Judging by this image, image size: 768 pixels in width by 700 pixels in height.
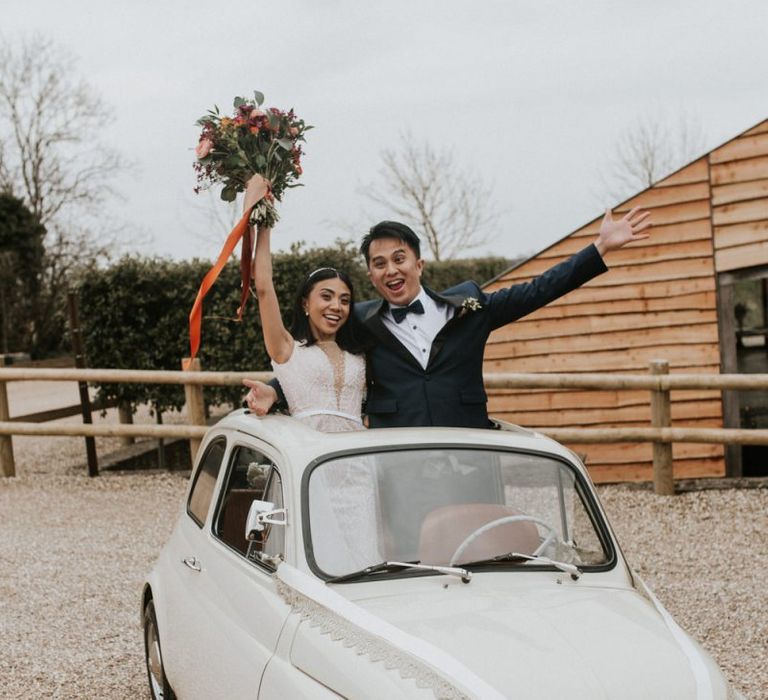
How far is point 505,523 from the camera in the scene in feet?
10.8

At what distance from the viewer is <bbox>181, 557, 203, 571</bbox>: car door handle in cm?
394

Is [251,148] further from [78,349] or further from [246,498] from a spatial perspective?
[78,349]

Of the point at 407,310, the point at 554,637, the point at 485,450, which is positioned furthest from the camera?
the point at 407,310

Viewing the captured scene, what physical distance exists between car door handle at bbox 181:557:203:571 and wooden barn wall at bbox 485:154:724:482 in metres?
6.63

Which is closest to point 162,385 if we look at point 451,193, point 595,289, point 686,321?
point 595,289

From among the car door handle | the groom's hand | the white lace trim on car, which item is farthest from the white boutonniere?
the white lace trim on car

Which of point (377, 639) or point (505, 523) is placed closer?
point (377, 639)

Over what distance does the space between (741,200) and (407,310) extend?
6484 mm

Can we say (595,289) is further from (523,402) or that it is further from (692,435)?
(692,435)

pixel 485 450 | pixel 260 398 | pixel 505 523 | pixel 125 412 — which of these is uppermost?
pixel 260 398

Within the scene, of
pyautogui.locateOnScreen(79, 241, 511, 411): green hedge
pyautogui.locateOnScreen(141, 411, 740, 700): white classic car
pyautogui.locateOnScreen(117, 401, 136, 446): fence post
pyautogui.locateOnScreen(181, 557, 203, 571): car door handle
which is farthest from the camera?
pyautogui.locateOnScreen(117, 401, 136, 446): fence post

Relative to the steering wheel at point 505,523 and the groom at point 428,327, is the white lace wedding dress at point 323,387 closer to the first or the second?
the groom at point 428,327

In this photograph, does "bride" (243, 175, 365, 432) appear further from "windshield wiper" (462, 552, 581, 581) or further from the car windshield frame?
"windshield wiper" (462, 552, 581, 581)

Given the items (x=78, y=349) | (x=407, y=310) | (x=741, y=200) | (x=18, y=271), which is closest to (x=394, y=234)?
(x=407, y=310)
